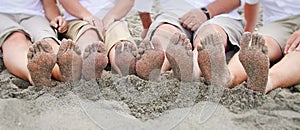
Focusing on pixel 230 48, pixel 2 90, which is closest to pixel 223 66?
pixel 230 48

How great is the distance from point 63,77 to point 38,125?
0.31 m

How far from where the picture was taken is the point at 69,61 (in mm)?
1654

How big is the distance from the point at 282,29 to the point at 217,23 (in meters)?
0.28

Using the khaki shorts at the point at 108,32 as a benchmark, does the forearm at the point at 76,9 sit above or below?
above

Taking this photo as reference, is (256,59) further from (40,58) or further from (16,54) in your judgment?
→ (16,54)

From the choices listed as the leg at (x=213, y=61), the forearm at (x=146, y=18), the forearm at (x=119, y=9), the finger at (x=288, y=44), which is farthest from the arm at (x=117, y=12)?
the finger at (x=288, y=44)

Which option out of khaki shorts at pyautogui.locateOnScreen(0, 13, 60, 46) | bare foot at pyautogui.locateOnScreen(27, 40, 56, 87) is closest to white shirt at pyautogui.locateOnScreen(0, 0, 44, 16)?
khaki shorts at pyautogui.locateOnScreen(0, 13, 60, 46)

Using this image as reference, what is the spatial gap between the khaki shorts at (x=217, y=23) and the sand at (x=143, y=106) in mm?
334

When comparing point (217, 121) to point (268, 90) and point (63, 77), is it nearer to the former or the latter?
point (268, 90)

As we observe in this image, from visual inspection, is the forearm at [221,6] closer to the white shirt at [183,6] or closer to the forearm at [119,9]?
the white shirt at [183,6]

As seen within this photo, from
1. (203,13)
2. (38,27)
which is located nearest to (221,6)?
(203,13)

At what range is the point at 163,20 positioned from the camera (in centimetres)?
203

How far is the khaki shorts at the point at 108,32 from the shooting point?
6.51 feet

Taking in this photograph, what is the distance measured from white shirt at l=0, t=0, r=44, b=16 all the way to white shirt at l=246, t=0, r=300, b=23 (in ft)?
3.24
